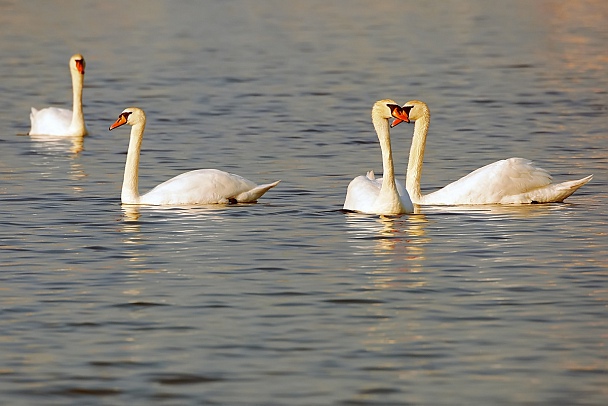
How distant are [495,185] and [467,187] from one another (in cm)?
32

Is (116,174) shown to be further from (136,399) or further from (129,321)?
(136,399)

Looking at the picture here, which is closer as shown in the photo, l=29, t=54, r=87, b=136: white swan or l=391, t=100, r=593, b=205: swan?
l=391, t=100, r=593, b=205: swan

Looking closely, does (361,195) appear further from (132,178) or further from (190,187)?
(132,178)

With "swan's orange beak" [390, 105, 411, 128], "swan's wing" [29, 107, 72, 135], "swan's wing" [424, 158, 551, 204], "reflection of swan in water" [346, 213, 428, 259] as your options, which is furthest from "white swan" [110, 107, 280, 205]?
"swan's wing" [29, 107, 72, 135]

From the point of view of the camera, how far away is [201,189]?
16797 millimetres

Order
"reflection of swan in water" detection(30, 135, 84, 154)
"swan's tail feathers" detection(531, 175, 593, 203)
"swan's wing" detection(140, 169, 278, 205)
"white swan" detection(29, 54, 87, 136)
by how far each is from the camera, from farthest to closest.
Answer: "white swan" detection(29, 54, 87, 136) < "reflection of swan in water" detection(30, 135, 84, 154) < "swan's tail feathers" detection(531, 175, 593, 203) < "swan's wing" detection(140, 169, 278, 205)

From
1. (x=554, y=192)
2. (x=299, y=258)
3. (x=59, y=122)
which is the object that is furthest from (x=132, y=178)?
(x=59, y=122)

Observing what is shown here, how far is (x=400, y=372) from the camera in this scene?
32.9ft

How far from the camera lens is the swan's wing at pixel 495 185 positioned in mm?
16859

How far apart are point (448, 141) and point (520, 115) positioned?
321 cm

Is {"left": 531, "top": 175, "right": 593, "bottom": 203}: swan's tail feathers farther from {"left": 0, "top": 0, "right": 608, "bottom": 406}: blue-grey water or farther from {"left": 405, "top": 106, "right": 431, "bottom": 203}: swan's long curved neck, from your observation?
{"left": 405, "top": 106, "right": 431, "bottom": 203}: swan's long curved neck

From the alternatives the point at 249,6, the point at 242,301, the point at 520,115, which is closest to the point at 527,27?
the point at 249,6

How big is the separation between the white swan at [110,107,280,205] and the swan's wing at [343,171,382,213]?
903 millimetres

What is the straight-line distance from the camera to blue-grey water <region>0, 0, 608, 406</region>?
998 cm
